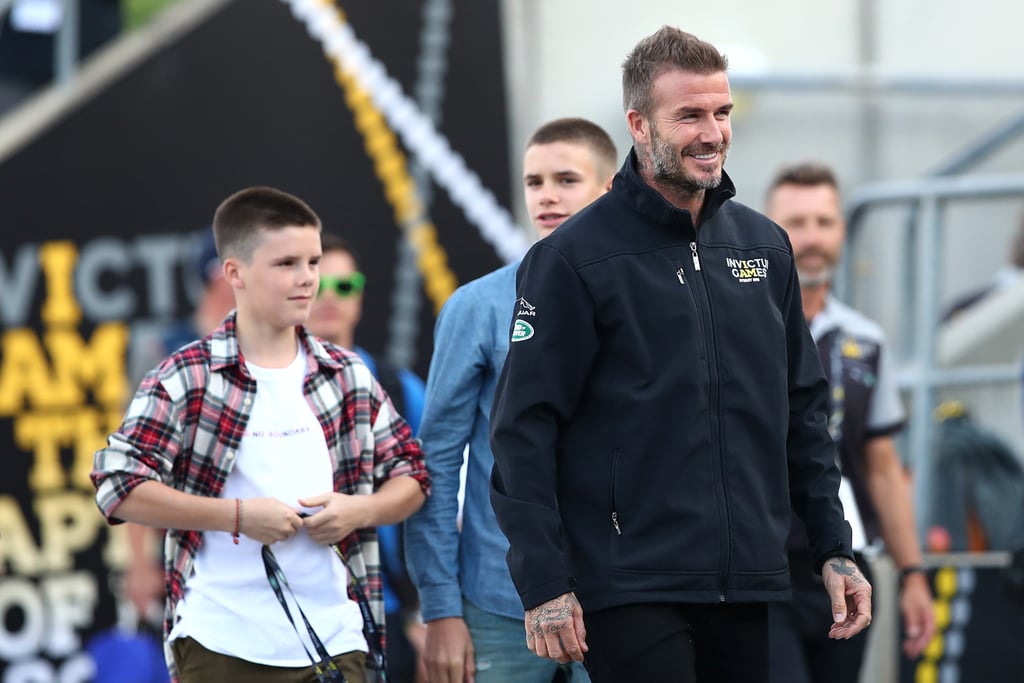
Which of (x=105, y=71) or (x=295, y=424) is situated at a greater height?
(x=105, y=71)

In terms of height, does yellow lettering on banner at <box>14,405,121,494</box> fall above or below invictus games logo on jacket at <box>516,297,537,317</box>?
below

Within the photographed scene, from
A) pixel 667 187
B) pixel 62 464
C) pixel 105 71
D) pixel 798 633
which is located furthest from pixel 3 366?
pixel 667 187

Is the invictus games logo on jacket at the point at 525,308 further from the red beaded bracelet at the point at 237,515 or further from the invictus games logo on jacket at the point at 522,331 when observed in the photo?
the red beaded bracelet at the point at 237,515

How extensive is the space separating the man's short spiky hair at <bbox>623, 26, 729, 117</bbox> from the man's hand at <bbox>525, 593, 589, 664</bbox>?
1.05 metres

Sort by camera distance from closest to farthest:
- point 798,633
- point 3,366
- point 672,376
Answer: point 672,376 → point 798,633 → point 3,366

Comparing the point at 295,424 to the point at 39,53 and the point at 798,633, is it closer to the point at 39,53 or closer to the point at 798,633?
the point at 798,633

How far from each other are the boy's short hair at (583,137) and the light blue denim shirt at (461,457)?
1.18ft

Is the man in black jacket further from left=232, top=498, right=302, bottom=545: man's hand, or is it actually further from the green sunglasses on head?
the green sunglasses on head

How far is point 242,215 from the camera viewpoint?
3.99 metres

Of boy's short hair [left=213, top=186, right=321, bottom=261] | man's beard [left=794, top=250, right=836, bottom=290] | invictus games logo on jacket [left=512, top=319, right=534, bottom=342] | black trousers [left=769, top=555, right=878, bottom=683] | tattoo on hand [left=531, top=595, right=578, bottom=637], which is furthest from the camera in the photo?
man's beard [left=794, top=250, right=836, bottom=290]

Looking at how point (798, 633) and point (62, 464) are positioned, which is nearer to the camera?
point (798, 633)

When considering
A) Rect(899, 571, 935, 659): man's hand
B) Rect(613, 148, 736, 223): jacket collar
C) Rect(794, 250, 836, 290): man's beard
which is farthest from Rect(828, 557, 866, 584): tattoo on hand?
Rect(899, 571, 935, 659): man's hand

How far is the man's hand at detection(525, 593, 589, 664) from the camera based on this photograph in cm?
312

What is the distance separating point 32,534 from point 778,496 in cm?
499
